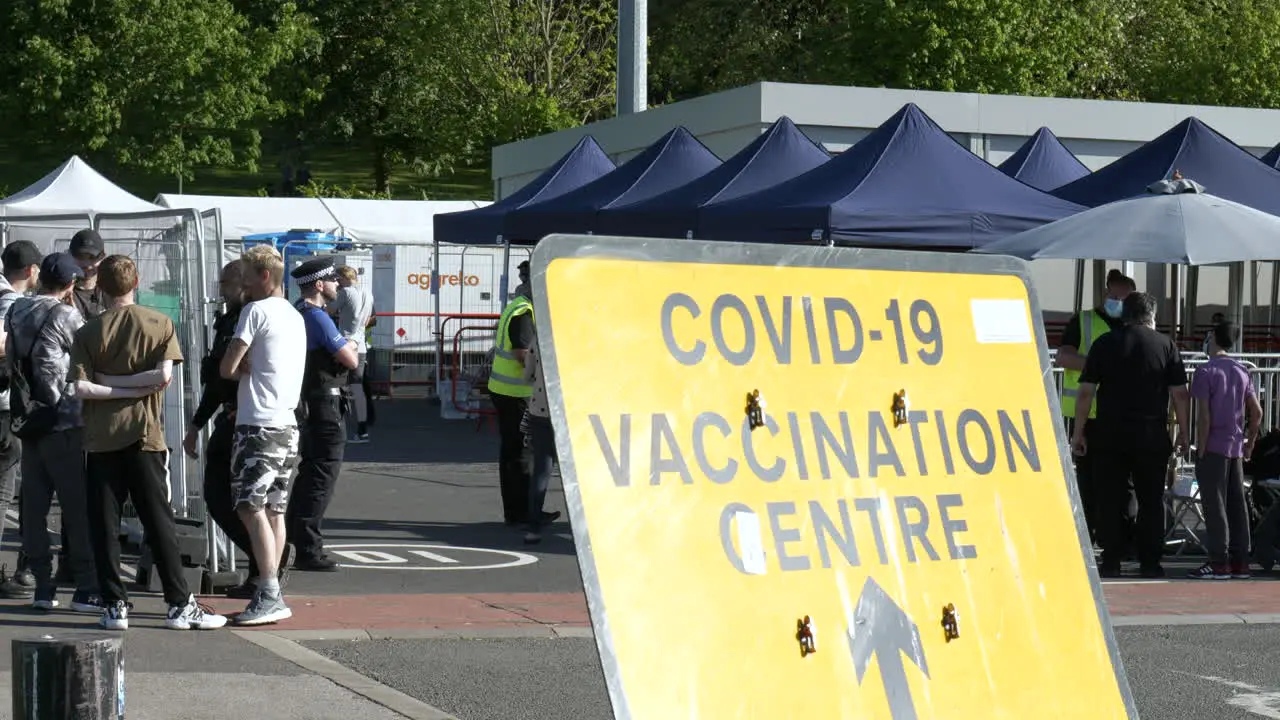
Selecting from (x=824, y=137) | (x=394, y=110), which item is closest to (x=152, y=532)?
(x=824, y=137)

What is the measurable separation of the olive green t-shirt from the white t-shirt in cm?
41

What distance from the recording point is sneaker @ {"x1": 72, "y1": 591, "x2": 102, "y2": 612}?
8.62 m

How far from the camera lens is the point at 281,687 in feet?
22.4

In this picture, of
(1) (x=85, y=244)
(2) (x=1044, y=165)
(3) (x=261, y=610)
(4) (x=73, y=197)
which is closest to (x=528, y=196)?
(4) (x=73, y=197)

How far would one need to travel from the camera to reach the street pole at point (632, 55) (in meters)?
24.7

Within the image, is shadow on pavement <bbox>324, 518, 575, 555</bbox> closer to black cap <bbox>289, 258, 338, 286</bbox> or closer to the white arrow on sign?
the white arrow on sign

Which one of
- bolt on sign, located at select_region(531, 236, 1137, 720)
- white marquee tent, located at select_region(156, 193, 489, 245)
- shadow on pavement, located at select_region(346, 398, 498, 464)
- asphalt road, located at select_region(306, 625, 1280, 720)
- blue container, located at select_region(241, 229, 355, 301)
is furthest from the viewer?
white marquee tent, located at select_region(156, 193, 489, 245)

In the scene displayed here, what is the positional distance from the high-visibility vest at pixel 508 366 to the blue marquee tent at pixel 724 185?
4836 millimetres

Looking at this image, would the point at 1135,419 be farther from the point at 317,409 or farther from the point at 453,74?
the point at 453,74

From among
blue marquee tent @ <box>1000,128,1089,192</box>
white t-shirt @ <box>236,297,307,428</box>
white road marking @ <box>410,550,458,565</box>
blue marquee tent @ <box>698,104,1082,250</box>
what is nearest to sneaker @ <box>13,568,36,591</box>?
white t-shirt @ <box>236,297,307,428</box>

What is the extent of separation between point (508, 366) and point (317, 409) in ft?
7.45

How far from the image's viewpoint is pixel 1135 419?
1056 centimetres

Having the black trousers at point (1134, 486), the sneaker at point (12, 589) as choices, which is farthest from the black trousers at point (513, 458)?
the black trousers at point (1134, 486)

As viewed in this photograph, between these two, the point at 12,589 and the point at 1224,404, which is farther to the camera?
the point at 1224,404
